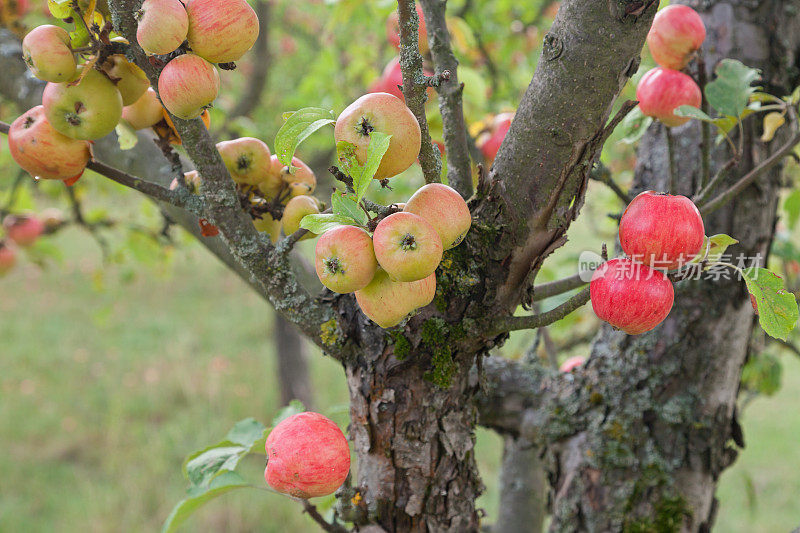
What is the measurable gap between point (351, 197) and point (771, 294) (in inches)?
24.5

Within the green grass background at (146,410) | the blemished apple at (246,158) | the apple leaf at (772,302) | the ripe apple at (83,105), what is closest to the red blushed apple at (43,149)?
the ripe apple at (83,105)

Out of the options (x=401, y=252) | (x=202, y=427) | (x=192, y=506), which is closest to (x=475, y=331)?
(x=401, y=252)

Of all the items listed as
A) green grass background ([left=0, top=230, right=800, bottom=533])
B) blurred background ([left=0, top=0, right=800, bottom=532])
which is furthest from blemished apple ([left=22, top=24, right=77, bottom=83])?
green grass background ([left=0, top=230, right=800, bottom=533])

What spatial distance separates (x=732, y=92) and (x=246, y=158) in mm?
926

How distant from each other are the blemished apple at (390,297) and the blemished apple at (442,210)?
71 millimetres

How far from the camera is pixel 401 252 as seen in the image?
28.1 inches

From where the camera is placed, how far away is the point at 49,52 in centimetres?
85

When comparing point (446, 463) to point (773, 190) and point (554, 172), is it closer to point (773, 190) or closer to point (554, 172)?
point (554, 172)

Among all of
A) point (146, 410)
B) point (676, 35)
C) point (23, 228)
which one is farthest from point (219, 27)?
point (146, 410)

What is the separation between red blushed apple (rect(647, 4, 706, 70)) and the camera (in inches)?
48.4

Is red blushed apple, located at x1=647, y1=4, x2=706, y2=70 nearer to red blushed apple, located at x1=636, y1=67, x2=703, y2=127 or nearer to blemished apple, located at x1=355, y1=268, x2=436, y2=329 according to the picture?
red blushed apple, located at x1=636, y1=67, x2=703, y2=127

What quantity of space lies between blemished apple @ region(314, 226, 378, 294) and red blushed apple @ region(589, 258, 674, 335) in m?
0.35

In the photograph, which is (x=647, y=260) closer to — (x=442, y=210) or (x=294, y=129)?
(x=442, y=210)

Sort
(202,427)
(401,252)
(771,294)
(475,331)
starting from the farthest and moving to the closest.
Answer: (202,427), (475,331), (771,294), (401,252)
